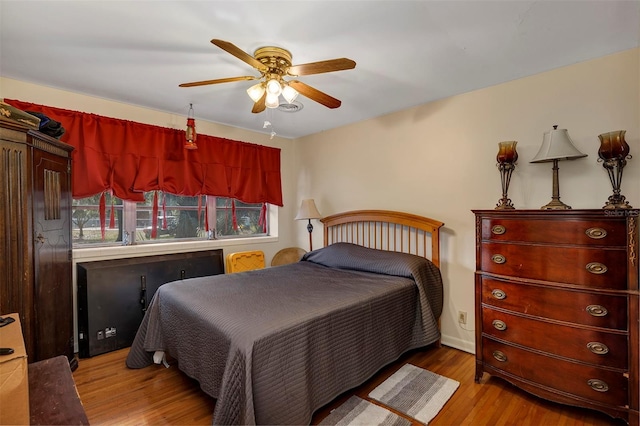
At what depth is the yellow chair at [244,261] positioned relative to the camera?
11.4ft

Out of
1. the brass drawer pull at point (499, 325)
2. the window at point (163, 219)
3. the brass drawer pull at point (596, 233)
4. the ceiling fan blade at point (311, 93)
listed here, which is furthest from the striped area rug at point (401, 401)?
the window at point (163, 219)

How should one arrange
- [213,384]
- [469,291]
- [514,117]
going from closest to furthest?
[213,384] → [514,117] → [469,291]

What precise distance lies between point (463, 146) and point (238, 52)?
6.91 ft

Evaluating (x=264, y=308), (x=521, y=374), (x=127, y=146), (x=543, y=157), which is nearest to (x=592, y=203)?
(x=543, y=157)

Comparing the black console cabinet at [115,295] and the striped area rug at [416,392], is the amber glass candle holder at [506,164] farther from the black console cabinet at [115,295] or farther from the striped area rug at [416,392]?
the black console cabinet at [115,295]

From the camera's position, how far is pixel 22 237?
1.80 metres

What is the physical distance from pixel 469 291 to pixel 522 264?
0.79 meters

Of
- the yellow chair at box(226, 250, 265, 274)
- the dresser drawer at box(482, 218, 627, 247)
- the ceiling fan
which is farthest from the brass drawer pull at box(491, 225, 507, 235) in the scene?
the yellow chair at box(226, 250, 265, 274)

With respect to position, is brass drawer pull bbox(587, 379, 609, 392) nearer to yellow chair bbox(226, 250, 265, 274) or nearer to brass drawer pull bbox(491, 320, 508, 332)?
brass drawer pull bbox(491, 320, 508, 332)

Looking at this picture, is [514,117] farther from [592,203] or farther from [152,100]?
[152,100]

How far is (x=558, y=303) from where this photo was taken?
71.3 inches

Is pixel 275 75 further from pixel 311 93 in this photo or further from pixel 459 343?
pixel 459 343

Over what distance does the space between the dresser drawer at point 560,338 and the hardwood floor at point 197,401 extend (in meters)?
0.39

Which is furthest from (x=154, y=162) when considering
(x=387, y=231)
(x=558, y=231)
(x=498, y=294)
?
(x=558, y=231)
